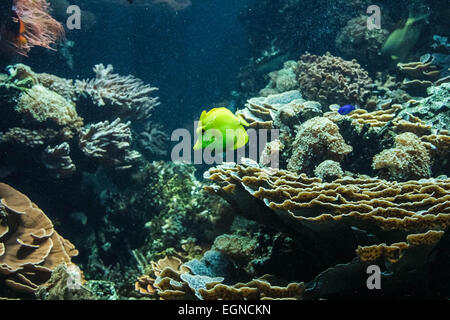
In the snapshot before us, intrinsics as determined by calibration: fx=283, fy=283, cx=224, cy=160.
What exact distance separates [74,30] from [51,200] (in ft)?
23.8

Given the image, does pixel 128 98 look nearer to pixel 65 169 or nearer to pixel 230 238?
pixel 65 169

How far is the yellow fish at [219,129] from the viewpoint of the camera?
296cm

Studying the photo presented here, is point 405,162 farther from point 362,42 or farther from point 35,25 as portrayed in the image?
point 35,25

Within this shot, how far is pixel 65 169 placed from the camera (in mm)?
4504

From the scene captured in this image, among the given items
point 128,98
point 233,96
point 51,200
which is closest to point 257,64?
point 233,96

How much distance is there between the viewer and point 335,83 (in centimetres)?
518

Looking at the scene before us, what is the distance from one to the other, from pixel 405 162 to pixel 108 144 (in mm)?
4346

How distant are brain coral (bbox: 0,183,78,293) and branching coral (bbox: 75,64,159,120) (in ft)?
7.33

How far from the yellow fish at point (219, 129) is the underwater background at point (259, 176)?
32 mm

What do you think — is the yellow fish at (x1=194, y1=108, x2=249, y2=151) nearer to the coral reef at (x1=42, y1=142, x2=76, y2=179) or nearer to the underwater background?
the underwater background

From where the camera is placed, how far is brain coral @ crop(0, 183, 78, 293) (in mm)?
3229

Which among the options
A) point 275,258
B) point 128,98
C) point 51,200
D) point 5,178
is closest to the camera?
point 275,258

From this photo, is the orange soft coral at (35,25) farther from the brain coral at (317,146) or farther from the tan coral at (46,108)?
the brain coral at (317,146)

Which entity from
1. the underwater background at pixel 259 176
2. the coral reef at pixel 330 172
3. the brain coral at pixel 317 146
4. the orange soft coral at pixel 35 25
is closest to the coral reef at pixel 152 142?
the underwater background at pixel 259 176
